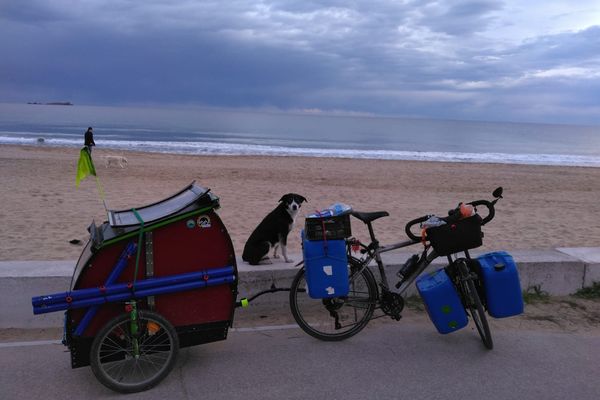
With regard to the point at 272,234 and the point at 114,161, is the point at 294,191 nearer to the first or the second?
the point at 272,234

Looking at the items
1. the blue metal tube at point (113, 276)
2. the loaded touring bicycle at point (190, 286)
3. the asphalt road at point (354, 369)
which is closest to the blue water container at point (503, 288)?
the loaded touring bicycle at point (190, 286)

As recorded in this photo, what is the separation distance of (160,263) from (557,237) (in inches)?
313

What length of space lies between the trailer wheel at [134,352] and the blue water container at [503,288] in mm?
2499

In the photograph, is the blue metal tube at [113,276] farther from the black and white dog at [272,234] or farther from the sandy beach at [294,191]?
the sandy beach at [294,191]

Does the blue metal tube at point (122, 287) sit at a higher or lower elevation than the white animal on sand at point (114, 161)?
lower

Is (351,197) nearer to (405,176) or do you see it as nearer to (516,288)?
(405,176)

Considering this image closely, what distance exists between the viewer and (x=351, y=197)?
44.3 ft

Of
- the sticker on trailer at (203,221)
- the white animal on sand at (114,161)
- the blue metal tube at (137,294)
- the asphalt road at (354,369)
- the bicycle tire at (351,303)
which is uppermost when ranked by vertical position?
the sticker on trailer at (203,221)

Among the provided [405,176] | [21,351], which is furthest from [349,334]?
[405,176]

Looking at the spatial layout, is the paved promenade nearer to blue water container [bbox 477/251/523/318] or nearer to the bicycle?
the bicycle

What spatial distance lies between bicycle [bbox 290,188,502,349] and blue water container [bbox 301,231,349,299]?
22 centimetres

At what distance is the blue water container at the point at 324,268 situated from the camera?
3.92 metres

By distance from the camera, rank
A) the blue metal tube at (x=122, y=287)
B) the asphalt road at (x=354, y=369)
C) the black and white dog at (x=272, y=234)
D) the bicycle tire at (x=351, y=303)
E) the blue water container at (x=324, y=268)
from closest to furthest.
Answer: the blue metal tube at (x=122, y=287)
the asphalt road at (x=354, y=369)
the blue water container at (x=324, y=268)
the bicycle tire at (x=351, y=303)
the black and white dog at (x=272, y=234)

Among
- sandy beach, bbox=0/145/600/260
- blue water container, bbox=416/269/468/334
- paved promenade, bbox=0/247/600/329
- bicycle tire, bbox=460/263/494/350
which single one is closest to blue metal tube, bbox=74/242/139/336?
paved promenade, bbox=0/247/600/329
